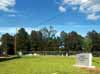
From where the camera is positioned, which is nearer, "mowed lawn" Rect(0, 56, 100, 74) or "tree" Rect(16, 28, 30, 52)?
"mowed lawn" Rect(0, 56, 100, 74)

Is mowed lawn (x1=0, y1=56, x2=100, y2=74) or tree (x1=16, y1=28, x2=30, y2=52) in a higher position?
tree (x1=16, y1=28, x2=30, y2=52)

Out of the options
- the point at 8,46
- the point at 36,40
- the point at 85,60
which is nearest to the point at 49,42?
the point at 36,40

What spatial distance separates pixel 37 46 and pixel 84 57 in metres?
102

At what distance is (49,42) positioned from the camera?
12800cm

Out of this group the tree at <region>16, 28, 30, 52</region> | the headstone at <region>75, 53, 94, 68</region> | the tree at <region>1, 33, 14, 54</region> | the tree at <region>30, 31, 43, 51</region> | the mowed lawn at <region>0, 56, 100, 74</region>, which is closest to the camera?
the mowed lawn at <region>0, 56, 100, 74</region>

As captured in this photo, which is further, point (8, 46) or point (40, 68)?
point (8, 46)

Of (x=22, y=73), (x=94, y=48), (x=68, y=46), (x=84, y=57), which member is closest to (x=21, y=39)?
(x=68, y=46)

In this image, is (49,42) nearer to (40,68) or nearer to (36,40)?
(36,40)

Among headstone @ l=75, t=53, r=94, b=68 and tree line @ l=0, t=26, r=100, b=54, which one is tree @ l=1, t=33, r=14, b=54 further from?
headstone @ l=75, t=53, r=94, b=68

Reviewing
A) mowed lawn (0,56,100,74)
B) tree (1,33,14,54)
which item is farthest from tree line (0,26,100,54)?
mowed lawn (0,56,100,74)

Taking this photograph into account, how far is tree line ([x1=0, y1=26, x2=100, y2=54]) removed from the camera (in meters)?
118

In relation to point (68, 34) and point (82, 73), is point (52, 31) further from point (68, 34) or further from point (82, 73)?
point (82, 73)

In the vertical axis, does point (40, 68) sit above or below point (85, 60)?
below

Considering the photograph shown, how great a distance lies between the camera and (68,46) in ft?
412
